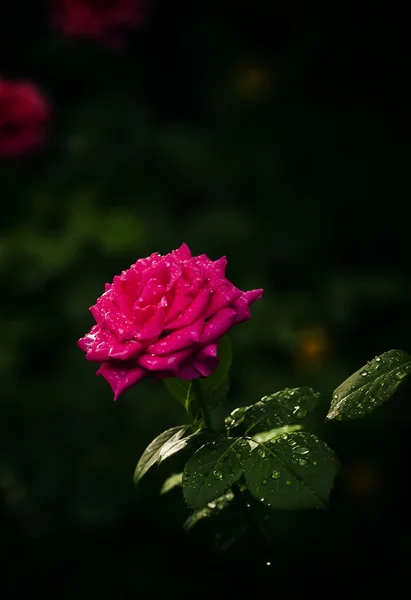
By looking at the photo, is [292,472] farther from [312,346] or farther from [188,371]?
[312,346]

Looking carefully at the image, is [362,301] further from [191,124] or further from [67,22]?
[67,22]

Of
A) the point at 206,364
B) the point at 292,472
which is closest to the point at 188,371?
the point at 206,364

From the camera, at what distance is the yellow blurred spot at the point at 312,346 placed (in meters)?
2.29

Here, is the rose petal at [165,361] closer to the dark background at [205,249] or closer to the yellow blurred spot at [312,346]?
the dark background at [205,249]

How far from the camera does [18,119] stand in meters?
2.35

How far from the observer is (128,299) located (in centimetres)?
68

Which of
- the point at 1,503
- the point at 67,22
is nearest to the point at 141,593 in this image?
the point at 1,503

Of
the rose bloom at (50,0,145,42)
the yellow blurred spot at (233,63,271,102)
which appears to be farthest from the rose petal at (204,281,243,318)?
the yellow blurred spot at (233,63,271,102)

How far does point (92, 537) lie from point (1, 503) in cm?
27

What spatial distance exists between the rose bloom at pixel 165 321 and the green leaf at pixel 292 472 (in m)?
0.09

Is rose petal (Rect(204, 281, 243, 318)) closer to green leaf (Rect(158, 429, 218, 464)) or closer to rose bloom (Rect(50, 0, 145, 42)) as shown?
green leaf (Rect(158, 429, 218, 464))

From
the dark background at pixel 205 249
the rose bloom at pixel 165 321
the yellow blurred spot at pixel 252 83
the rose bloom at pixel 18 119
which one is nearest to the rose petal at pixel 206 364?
the rose bloom at pixel 165 321

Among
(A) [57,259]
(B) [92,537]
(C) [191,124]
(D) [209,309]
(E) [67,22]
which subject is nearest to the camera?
(D) [209,309]

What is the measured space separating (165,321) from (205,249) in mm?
1838
